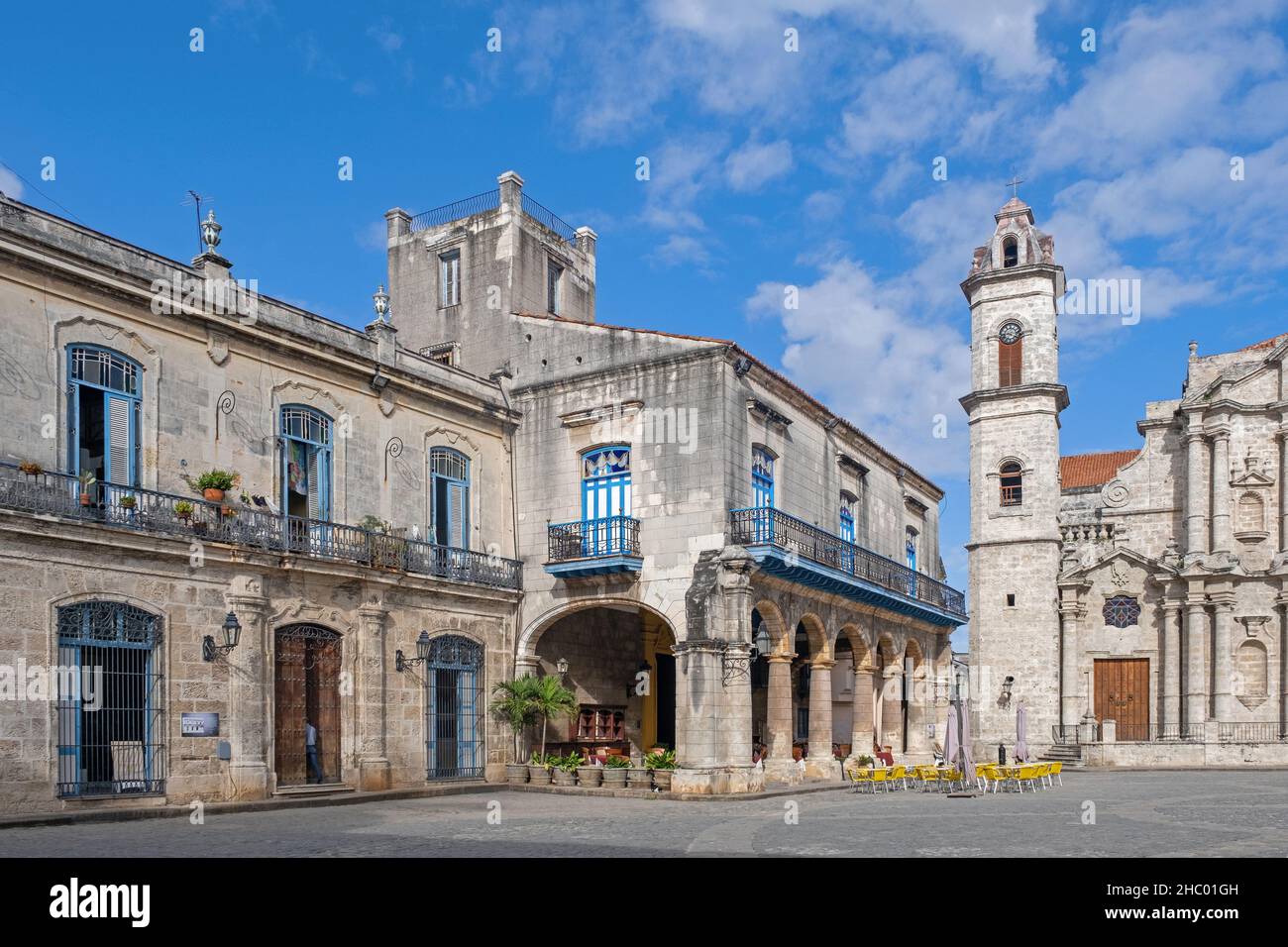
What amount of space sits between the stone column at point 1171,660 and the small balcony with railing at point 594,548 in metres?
24.5

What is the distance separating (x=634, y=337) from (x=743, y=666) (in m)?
7.11

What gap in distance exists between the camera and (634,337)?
78.2 feet

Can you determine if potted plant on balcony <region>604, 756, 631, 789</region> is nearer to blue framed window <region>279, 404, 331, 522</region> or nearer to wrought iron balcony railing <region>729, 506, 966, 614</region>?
wrought iron balcony railing <region>729, 506, 966, 614</region>

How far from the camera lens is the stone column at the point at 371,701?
810 inches

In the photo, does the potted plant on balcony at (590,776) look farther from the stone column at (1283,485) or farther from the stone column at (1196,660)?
the stone column at (1283,485)

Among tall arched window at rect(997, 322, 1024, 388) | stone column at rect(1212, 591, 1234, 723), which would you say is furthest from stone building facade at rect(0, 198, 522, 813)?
stone column at rect(1212, 591, 1234, 723)

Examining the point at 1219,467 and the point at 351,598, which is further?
the point at 1219,467

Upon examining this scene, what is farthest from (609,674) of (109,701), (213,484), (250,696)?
(109,701)

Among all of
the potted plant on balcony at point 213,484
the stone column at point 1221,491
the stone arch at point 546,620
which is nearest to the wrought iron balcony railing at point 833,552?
the stone arch at point 546,620

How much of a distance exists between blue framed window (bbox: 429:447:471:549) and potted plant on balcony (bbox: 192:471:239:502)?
545cm

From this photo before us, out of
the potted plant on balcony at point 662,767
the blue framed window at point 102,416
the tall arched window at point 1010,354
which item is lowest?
the potted plant on balcony at point 662,767
